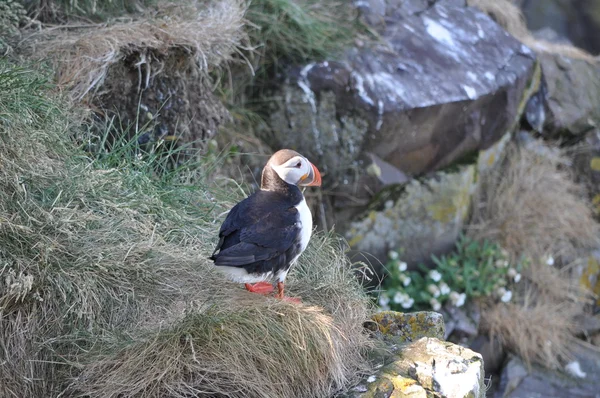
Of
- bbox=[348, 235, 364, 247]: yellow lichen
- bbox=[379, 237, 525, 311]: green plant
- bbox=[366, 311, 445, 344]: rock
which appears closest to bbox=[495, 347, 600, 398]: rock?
bbox=[379, 237, 525, 311]: green plant

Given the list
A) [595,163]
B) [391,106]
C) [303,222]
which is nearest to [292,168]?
[303,222]

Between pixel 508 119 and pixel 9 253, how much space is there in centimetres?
430

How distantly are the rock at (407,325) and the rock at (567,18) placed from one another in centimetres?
785

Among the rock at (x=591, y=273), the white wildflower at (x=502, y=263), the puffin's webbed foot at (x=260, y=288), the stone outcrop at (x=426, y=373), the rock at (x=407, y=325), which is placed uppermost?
the stone outcrop at (x=426, y=373)

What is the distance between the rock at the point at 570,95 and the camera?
6.71 meters

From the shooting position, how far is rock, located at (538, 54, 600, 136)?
6.71m

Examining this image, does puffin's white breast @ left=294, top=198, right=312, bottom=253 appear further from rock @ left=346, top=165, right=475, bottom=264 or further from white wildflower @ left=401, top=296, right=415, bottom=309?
white wildflower @ left=401, top=296, right=415, bottom=309

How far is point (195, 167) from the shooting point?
14.5ft

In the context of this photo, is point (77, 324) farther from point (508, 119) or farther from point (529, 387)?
point (508, 119)

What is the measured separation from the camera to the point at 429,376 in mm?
2760

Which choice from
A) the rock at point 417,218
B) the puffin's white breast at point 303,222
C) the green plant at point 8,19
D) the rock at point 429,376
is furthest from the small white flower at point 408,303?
the green plant at point 8,19

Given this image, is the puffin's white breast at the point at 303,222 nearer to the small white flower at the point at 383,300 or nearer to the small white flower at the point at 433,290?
the small white flower at the point at 383,300

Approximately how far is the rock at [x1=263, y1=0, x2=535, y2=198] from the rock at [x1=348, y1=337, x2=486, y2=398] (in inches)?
106

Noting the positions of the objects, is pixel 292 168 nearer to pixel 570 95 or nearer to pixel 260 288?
pixel 260 288
